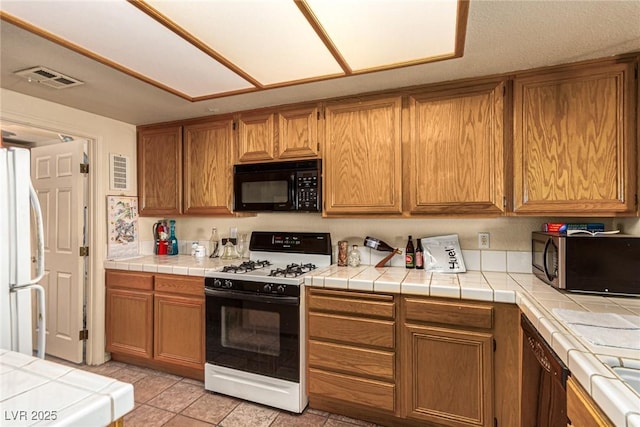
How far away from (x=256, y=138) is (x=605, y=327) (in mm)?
2356

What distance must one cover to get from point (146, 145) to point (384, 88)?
2.30m

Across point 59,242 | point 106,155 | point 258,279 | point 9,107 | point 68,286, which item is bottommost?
point 68,286

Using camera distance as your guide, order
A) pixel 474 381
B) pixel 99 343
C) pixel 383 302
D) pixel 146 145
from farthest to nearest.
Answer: pixel 146 145 < pixel 99 343 < pixel 383 302 < pixel 474 381

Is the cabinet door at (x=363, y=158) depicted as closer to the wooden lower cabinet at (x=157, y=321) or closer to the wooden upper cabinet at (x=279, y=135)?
the wooden upper cabinet at (x=279, y=135)

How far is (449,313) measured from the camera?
1765 millimetres

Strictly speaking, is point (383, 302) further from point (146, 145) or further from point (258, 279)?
point (146, 145)

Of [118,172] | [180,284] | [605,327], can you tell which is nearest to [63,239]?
[118,172]

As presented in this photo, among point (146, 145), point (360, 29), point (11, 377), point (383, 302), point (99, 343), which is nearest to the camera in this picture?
point (11, 377)

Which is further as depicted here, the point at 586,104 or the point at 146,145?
the point at 146,145

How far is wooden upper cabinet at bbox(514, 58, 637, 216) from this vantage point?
66.6 inches

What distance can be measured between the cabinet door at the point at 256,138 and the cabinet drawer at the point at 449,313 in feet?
4.99

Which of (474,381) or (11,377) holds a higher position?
(11,377)

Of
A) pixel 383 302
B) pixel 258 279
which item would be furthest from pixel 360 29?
pixel 258 279

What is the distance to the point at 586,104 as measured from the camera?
5.77ft
